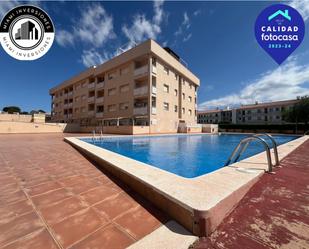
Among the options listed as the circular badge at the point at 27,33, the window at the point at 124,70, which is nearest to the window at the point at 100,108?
the window at the point at 124,70

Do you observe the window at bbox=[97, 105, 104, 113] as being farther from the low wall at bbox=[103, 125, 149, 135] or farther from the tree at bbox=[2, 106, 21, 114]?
the tree at bbox=[2, 106, 21, 114]

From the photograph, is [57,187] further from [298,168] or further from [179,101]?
[179,101]

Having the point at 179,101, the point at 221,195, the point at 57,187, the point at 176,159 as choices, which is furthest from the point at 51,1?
the point at 179,101

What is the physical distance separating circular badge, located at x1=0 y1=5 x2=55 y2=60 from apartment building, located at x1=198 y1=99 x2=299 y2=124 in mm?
52067

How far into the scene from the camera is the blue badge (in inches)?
284

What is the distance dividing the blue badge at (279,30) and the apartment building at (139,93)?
14.5 m

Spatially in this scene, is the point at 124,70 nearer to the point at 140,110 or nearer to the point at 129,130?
the point at 140,110

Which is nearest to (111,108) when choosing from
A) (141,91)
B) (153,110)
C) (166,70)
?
(141,91)

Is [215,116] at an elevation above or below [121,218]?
above

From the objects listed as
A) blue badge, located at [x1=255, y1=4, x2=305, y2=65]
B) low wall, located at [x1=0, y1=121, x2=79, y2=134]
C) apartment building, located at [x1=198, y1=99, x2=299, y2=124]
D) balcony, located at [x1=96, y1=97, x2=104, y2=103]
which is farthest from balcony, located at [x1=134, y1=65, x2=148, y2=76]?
apartment building, located at [x1=198, y1=99, x2=299, y2=124]

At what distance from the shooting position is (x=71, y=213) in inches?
89.1

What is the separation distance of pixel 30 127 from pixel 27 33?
18.9 m

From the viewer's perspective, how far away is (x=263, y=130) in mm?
33750

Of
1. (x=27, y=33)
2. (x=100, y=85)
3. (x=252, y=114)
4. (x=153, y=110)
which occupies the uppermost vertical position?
(x=100, y=85)
